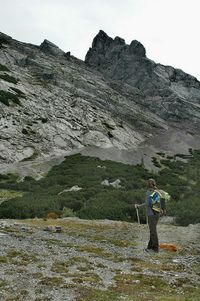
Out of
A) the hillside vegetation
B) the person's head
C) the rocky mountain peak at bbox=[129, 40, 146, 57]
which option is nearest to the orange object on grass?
the person's head

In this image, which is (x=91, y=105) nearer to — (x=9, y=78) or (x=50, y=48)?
(x=9, y=78)

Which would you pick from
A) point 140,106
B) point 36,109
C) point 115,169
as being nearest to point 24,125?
point 36,109

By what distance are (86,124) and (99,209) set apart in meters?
55.0

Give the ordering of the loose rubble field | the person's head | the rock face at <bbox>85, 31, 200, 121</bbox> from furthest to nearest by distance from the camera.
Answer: the rock face at <bbox>85, 31, 200, 121</bbox>, the person's head, the loose rubble field

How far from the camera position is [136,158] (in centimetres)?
7800

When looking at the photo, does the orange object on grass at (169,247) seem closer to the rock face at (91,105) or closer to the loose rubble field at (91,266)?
the loose rubble field at (91,266)

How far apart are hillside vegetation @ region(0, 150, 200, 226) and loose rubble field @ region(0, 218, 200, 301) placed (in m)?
7.23

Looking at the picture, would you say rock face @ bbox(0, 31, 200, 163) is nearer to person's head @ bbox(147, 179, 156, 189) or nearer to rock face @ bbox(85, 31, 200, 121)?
rock face @ bbox(85, 31, 200, 121)

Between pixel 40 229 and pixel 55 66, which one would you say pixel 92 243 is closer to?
pixel 40 229

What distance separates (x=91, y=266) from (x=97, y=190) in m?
27.9

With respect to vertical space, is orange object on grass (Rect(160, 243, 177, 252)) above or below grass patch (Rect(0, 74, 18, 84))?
below

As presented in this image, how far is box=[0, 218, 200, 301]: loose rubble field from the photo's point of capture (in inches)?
495

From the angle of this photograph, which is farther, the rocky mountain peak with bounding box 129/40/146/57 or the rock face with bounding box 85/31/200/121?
the rocky mountain peak with bounding box 129/40/146/57

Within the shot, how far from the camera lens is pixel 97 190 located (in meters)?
44.1
